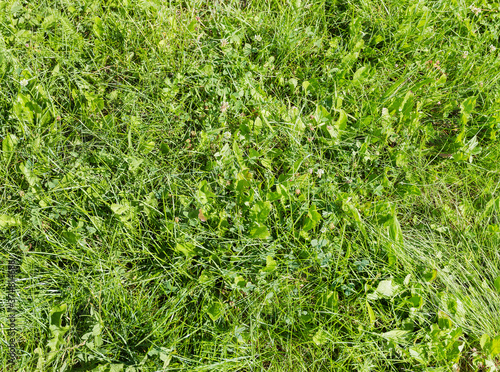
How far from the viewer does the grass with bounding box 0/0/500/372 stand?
195 cm

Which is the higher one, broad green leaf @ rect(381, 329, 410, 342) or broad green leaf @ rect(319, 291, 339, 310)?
broad green leaf @ rect(319, 291, 339, 310)

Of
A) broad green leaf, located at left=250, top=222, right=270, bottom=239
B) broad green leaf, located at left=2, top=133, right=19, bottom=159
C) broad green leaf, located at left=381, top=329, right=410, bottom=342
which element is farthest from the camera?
broad green leaf, located at left=2, top=133, right=19, bottom=159

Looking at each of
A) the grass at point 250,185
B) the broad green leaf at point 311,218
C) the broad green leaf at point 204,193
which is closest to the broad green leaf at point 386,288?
the grass at point 250,185

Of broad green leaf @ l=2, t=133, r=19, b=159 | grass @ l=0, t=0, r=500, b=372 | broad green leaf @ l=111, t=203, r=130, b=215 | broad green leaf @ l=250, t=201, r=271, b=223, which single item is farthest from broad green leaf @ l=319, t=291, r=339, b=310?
broad green leaf @ l=2, t=133, r=19, b=159

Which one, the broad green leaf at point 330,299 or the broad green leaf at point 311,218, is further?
the broad green leaf at point 311,218

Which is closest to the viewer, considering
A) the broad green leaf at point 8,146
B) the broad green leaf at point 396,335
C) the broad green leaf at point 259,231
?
the broad green leaf at point 396,335

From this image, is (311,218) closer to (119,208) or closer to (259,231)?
(259,231)

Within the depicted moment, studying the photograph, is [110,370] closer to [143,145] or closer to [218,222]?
[218,222]

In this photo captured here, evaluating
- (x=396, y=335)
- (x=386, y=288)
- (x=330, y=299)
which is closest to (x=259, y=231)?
(x=330, y=299)

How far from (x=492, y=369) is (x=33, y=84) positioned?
283 cm

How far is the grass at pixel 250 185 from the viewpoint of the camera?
6.39ft

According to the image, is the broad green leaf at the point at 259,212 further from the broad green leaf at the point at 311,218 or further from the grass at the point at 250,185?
the broad green leaf at the point at 311,218

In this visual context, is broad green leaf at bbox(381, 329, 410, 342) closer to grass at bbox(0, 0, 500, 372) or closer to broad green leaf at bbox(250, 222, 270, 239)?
grass at bbox(0, 0, 500, 372)

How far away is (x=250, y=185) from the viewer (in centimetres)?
217
